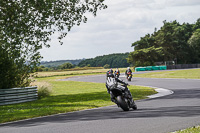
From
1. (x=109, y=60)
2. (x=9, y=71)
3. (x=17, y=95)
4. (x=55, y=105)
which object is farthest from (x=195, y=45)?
(x=55, y=105)

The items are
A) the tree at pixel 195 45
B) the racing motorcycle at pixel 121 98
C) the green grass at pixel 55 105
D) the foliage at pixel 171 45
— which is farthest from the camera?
the tree at pixel 195 45

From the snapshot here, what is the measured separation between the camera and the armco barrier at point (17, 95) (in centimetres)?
1898

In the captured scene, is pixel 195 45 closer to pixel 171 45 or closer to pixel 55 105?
pixel 171 45

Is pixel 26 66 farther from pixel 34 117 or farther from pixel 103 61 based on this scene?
pixel 103 61

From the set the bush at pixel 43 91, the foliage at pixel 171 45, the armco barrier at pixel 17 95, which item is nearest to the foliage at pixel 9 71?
the armco barrier at pixel 17 95

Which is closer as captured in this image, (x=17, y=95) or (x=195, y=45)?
(x=17, y=95)

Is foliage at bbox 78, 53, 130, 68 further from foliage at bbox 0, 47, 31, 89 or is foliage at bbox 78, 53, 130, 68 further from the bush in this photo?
foliage at bbox 0, 47, 31, 89

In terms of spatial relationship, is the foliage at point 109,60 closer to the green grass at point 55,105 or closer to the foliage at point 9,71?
the foliage at point 9,71

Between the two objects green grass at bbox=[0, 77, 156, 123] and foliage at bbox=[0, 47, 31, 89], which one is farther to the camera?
foliage at bbox=[0, 47, 31, 89]

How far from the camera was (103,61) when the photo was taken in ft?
575

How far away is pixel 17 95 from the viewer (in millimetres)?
19797

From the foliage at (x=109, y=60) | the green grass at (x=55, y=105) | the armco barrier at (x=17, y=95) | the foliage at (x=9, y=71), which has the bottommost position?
the green grass at (x=55, y=105)

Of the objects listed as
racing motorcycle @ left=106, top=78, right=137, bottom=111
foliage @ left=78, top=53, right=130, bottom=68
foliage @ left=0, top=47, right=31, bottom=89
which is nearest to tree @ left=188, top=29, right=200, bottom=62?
foliage @ left=78, top=53, right=130, bottom=68

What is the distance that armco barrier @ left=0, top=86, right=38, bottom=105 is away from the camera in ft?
62.3
